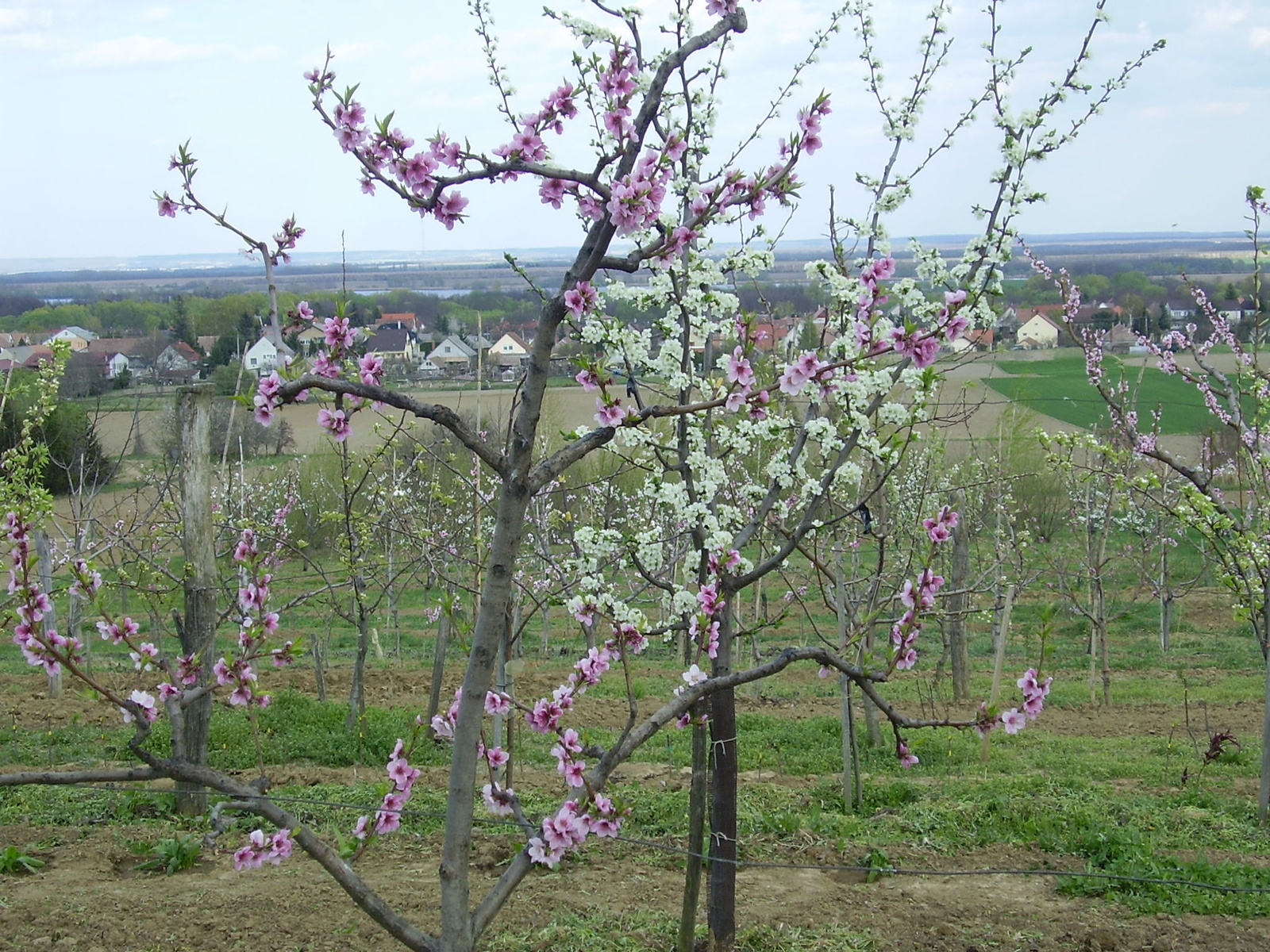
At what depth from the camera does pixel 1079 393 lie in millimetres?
29781

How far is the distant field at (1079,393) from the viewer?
1908 centimetres

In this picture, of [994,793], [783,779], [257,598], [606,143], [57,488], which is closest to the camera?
[257,598]

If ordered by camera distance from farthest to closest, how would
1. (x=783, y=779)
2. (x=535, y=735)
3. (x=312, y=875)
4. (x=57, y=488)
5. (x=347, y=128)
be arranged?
(x=57, y=488), (x=535, y=735), (x=783, y=779), (x=312, y=875), (x=347, y=128)

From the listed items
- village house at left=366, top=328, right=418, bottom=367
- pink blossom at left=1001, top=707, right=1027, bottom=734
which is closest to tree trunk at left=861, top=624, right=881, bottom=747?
village house at left=366, top=328, right=418, bottom=367

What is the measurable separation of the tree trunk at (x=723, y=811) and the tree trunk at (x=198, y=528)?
2936 millimetres

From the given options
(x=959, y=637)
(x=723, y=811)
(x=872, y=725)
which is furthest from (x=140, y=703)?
(x=959, y=637)

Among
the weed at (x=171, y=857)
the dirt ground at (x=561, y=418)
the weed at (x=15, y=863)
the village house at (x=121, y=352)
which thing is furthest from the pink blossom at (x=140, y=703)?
the dirt ground at (x=561, y=418)

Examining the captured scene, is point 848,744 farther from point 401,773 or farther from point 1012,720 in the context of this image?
point 401,773

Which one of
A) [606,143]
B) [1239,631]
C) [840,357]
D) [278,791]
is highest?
[606,143]

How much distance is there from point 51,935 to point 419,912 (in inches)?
57.9

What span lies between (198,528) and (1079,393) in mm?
29237

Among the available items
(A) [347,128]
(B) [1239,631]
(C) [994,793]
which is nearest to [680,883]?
(C) [994,793]

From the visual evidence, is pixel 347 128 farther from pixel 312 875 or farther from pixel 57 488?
pixel 57 488

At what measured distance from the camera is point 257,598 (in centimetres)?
354
